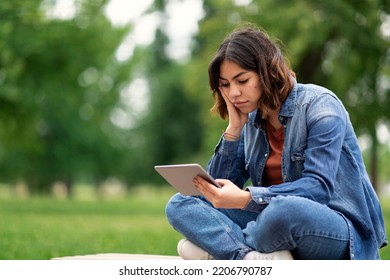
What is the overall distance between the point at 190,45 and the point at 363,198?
98.9ft

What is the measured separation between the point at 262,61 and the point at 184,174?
0.73 meters

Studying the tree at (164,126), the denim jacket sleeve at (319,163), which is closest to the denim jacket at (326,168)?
the denim jacket sleeve at (319,163)

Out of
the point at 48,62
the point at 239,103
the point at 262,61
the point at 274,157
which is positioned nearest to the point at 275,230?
the point at 274,157

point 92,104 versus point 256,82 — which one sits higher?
point 256,82

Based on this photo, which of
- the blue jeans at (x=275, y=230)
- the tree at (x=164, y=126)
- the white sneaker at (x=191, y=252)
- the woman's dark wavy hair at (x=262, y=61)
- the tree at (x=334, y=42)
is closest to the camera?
the blue jeans at (x=275, y=230)

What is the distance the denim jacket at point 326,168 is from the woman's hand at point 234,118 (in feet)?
0.81

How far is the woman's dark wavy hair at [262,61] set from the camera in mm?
3682

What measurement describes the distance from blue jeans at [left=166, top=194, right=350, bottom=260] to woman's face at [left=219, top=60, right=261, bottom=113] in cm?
63

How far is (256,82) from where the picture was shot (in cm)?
371

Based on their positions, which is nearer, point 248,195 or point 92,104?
point 248,195

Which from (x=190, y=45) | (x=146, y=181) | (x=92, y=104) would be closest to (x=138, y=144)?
(x=146, y=181)

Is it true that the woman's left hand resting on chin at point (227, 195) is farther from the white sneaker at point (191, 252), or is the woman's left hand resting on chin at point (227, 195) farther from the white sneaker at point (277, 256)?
the white sneaker at point (191, 252)

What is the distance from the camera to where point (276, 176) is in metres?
3.99

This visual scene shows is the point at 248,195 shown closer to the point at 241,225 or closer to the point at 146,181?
the point at 241,225
